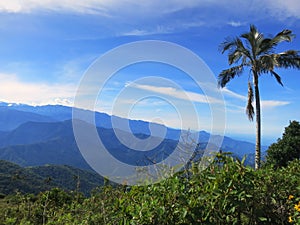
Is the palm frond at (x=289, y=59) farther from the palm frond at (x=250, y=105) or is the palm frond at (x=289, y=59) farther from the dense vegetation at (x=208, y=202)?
the dense vegetation at (x=208, y=202)

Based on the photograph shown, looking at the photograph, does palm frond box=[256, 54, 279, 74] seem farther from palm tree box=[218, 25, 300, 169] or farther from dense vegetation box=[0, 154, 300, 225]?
dense vegetation box=[0, 154, 300, 225]

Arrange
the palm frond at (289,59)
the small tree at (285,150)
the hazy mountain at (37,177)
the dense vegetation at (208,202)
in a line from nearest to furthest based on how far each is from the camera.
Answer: the dense vegetation at (208,202)
the palm frond at (289,59)
the small tree at (285,150)
the hazy mountain at (37,177)

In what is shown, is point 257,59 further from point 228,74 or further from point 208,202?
point 208,202

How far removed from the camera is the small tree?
52.3ft

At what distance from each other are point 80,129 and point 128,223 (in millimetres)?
1454

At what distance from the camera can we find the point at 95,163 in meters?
3.00

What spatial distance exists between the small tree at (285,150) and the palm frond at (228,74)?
4672 mm

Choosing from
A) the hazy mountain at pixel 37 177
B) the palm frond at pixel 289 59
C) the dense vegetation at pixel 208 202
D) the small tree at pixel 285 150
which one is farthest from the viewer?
the hazy mountain at pixel 37 177

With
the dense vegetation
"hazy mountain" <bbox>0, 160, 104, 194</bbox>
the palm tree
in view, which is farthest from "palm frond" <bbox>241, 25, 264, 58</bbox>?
"hazy mountain" <bbox>0, 160, 104, 194</bbox>

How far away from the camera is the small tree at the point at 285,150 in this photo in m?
16.0

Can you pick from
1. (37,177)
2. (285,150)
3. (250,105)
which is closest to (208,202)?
(250,105)

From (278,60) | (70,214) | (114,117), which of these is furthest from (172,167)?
(278,60)

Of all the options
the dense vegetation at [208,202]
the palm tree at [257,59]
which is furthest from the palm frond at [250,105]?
the dense vegetation at [208,202]

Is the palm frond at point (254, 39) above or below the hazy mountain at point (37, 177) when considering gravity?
above
